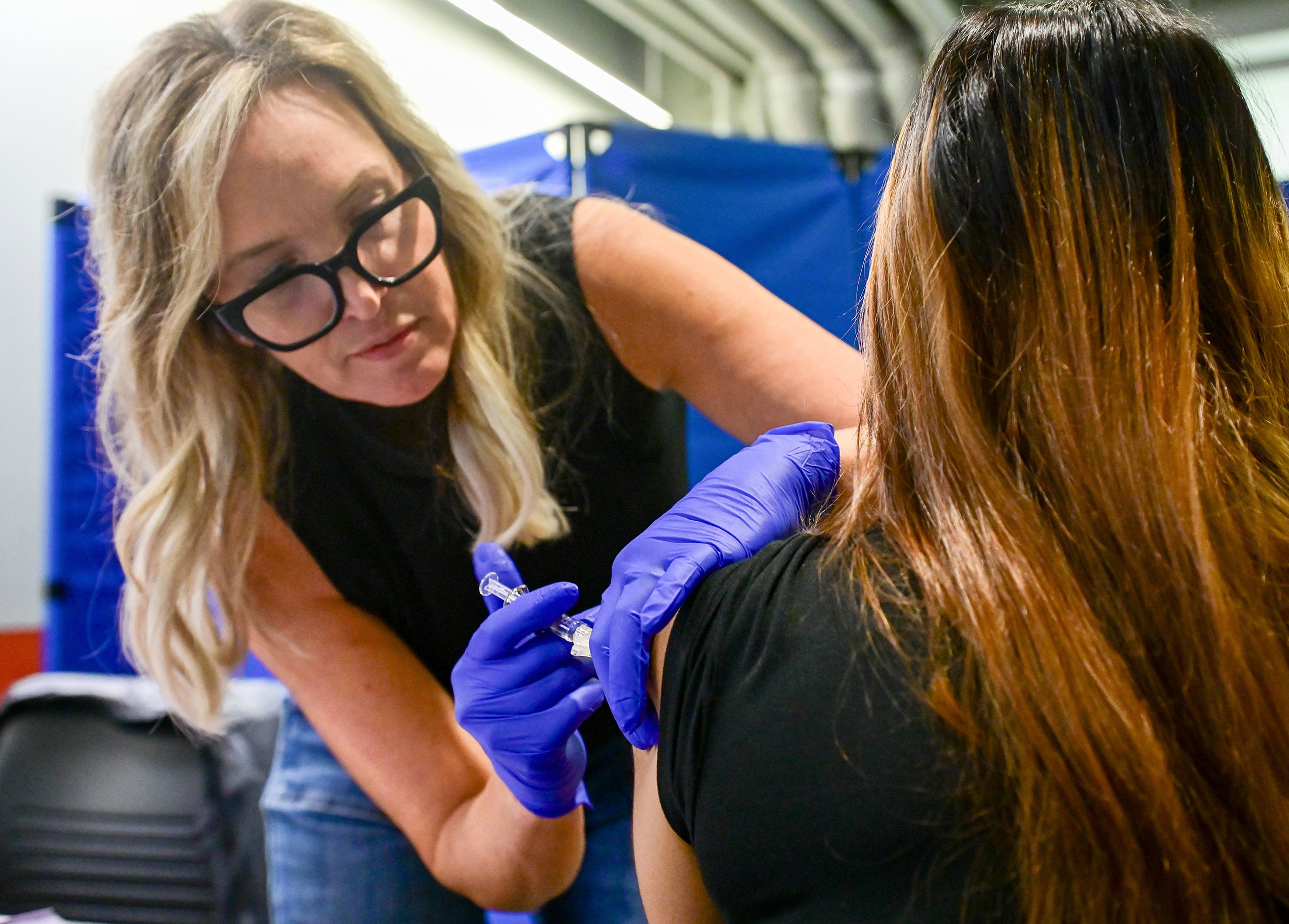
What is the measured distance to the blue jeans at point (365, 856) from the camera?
0.75 meters

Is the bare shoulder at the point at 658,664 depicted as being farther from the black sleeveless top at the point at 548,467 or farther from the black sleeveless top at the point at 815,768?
the black sleeveless top at the point at 548,467

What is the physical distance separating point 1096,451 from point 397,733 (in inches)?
24.4

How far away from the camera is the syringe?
2.07 feet

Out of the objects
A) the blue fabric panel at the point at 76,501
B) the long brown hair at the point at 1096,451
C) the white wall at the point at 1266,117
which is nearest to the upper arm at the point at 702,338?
the long brown hair at the point at 1096,451

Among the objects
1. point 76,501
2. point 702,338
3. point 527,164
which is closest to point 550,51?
point 527,164

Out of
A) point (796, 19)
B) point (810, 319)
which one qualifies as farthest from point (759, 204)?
point (796, 19)

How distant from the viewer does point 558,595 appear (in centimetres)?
64

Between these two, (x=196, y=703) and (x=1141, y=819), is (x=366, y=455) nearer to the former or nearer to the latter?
(x=196, y=703)

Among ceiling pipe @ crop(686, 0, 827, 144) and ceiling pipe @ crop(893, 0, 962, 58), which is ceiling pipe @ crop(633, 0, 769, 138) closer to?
ceiling pipe @ crop(686, 0, 827, 144)

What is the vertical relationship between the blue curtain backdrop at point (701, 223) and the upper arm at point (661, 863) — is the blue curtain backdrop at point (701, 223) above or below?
above

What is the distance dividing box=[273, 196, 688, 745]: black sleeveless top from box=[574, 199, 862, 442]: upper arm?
0.05 feet

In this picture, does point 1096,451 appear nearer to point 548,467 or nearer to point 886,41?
point 548,467

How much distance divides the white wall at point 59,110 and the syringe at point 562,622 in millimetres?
384

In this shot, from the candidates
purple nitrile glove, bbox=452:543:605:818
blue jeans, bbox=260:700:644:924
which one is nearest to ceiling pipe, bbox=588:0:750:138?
purple nitrile glove, bbox=452:543:605:818
